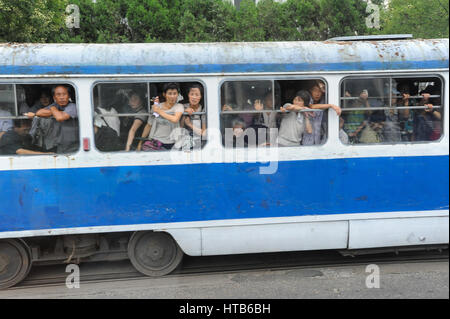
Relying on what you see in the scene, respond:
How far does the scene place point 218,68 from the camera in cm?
528

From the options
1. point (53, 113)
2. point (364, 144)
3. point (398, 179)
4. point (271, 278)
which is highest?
point (53, 113)

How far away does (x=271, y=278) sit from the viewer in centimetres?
561

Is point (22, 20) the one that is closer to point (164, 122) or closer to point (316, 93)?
point (164, 122)

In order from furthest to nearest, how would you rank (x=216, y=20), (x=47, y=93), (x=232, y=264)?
(x=216, y=20)
(x=232, y=264)
(x=47, y=93)

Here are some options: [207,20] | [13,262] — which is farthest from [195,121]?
[207,20]

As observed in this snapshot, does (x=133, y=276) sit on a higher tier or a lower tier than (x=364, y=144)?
lower

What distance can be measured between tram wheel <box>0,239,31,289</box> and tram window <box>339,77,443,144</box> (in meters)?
4.05

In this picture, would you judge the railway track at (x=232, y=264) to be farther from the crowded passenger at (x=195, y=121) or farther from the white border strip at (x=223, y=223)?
the crowded passenger at (x=195, y=121)

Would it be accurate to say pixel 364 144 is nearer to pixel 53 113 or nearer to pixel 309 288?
pixel 309 288

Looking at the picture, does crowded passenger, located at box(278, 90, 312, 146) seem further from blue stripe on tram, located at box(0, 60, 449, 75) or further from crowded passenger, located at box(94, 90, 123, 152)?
crowded passenger, located at box(94, 90, 123, 152)

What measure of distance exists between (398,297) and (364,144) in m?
1.79

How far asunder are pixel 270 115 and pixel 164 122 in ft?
4.07
